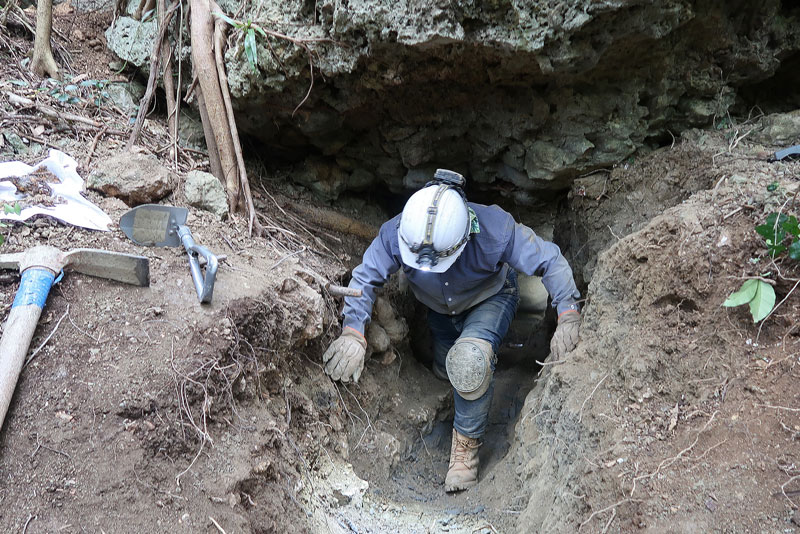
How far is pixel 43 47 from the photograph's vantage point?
11.8 feet

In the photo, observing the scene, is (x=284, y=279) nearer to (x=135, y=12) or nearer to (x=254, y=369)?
(x=254, y=369)

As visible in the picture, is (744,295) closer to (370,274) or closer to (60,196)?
(370,274)

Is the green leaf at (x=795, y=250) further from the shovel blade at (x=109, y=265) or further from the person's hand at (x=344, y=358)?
the shovel blade at (x=109, y=265)

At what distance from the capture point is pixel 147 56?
3875 mm

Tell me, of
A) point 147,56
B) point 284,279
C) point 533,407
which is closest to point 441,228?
point 284,279

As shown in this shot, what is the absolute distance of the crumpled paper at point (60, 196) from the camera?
2.49 meters

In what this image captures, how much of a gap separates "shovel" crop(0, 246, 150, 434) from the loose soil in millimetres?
63

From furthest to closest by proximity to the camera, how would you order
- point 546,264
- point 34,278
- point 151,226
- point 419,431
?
point 419,431 → point 546,264 → point 151,226 → point 34,278

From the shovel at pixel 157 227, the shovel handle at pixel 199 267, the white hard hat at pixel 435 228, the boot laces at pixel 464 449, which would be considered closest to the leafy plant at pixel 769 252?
the white hard hat at pixel 435 228

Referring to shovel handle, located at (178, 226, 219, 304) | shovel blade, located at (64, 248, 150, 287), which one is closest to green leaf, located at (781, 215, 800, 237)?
shovel handle, located at (178, 226, 219, 304)

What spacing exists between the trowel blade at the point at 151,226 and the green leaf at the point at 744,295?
2419 mm

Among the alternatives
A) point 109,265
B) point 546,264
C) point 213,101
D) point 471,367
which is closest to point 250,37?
point 213,101

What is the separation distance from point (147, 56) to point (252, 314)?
255 cm

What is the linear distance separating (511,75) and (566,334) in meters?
1.53
